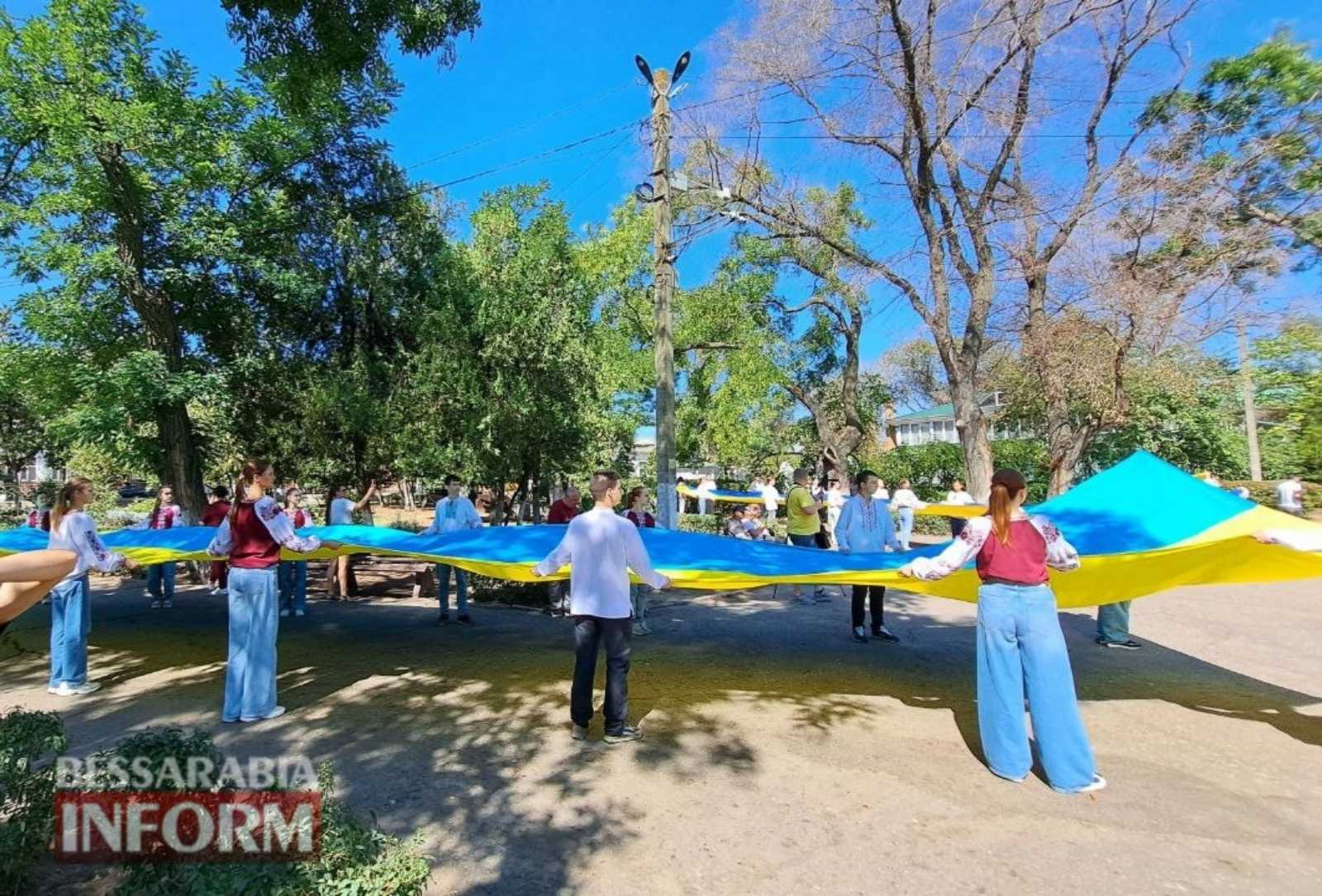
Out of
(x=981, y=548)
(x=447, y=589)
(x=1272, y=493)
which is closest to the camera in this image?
(x=981, y=548)

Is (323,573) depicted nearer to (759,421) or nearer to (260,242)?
(260,242)

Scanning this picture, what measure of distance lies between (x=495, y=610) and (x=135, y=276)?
734 centimetres

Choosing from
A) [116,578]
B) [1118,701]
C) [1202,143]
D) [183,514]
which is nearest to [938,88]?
[1202,143]

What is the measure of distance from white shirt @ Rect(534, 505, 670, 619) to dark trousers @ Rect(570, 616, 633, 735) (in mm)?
73

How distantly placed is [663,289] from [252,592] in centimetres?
572

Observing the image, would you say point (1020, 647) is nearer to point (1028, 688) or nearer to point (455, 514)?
A: point (1028, 688)

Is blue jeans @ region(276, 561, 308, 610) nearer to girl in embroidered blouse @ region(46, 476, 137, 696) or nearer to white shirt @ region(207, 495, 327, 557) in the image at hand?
girl in embroidered blouse @ region(46, 476, 137, 696)

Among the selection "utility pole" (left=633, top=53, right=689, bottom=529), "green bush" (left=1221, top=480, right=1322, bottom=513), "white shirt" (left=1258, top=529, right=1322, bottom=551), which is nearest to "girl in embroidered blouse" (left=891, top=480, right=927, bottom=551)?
"utility pole" (left=633, top=53, right=689, bottom=529)

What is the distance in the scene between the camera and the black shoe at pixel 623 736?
4.57 metres

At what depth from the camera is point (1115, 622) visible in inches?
285

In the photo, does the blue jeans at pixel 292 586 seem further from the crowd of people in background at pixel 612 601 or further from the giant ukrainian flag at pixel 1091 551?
the crowd of people in background at pixel 612 601

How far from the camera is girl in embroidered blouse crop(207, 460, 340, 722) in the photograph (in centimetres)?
493

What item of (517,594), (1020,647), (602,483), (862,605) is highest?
(602,483)

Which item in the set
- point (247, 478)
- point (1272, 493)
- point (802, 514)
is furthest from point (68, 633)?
point (1272, 493)
